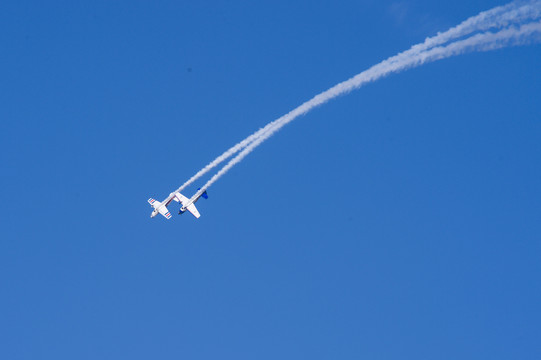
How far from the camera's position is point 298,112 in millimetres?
45750

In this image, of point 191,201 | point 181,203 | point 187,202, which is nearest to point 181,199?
point 181,203

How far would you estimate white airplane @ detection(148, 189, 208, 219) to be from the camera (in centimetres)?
6397

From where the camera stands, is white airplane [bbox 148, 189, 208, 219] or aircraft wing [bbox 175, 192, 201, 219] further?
aircraft wing [bbox 175, 192, 201, 219]

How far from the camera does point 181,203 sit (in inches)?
2537

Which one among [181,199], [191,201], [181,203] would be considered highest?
[191,201]

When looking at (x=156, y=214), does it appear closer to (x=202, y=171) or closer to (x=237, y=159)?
(x=202, y=171)

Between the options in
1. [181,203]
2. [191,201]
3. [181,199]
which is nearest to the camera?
[191,201]

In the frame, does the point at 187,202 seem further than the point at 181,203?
No

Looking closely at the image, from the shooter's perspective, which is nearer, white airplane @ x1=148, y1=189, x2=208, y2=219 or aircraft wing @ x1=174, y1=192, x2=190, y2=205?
white airplane @ x1=148, y1=189, x2=208, y2=219

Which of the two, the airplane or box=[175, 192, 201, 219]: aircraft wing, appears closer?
the airplane

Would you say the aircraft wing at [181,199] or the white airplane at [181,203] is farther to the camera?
the aircraft wing at [181,199]

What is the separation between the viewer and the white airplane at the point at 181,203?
64.0 m

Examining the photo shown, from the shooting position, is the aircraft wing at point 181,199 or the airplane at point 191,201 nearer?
the airplane at point 191,201

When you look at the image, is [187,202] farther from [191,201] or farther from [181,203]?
[181,203]
